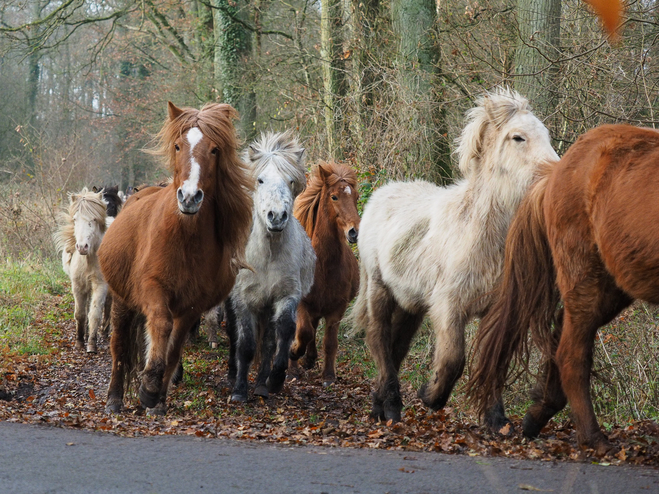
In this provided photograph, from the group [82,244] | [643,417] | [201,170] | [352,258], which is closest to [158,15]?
[82,244]

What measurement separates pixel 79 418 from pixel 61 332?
23.7 ft

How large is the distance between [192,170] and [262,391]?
2.64 metres

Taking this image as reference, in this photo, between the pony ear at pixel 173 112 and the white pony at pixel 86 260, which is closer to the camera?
the pony ear at pixel 173 112

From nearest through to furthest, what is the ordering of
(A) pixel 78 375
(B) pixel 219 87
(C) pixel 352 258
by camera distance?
(A) pixel 78 375 < (C) pixel 352 258 < (B) pixel 219 87

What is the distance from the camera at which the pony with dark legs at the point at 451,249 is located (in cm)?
555

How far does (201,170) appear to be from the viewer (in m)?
5.83

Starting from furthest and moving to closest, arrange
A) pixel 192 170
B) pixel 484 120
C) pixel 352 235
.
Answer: pixel 352 235, pixel 484 120, pixel 192 170

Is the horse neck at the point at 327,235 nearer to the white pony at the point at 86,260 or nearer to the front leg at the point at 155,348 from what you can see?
the white pony at the point at 86,260

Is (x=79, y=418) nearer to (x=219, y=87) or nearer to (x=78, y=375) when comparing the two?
(x=78, y=375)

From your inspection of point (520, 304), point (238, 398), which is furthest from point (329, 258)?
point (520, 304)

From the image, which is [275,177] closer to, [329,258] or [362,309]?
[362,309]

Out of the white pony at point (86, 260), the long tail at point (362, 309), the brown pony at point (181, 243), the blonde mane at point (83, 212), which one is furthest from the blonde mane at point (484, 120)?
the blonde mane at point (83, 212)

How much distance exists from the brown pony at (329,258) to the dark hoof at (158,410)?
2.80 m

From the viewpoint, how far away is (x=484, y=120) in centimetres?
597
